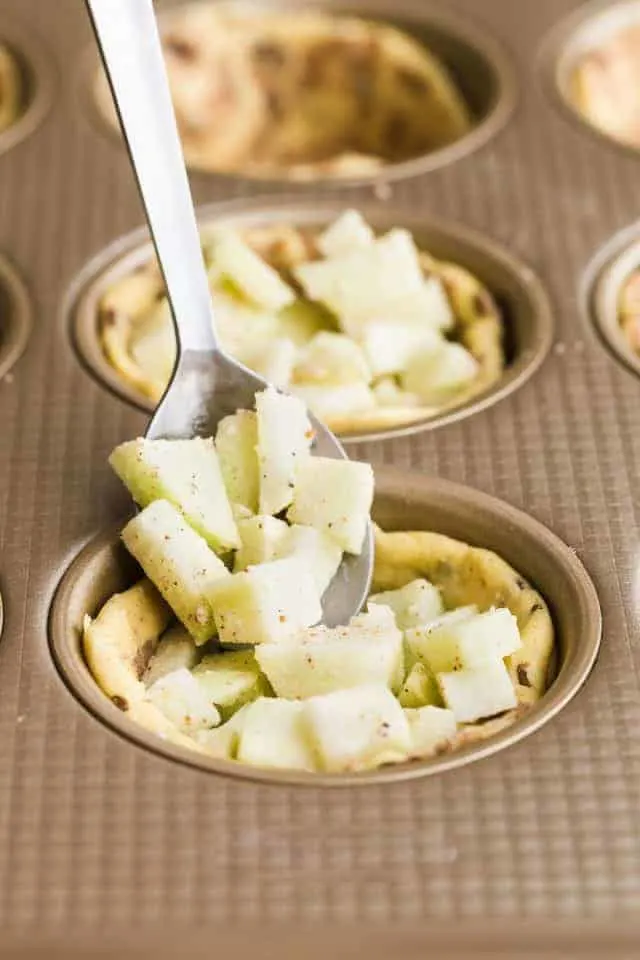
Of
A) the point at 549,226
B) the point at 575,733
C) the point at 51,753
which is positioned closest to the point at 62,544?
the point at 51,753

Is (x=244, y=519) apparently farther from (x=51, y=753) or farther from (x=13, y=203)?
(x=13, y=203)

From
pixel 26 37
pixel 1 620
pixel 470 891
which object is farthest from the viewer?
pixel 26 37

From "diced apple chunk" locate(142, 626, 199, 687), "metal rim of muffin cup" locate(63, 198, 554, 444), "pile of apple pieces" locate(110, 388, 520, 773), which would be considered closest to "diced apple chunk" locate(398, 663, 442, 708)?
"pile of apple pieces" locate(110, 388, 520, 773)

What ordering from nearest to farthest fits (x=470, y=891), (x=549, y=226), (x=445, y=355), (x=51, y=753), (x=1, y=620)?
(x=470, y=891) < (x=51, y=753) < (x=1, y=620) < (x=445, y=355) < (x=549, y=226)

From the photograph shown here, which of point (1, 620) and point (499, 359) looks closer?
point (1, 620)

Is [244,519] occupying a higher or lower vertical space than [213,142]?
lower

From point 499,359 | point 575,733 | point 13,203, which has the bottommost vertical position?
point 575,733

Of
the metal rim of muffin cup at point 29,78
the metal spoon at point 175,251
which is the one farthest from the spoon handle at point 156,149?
the metal rim of muffin cup at point 29,78
